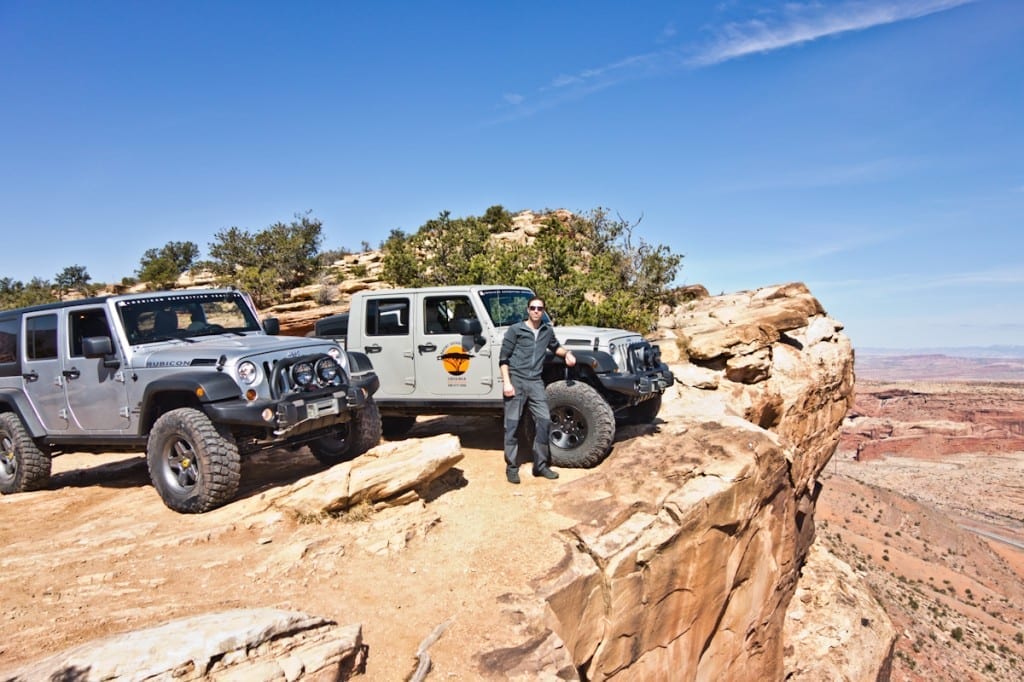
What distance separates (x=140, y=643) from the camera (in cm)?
320

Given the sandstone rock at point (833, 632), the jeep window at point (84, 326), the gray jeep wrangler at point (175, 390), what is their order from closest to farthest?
the gray jeep wrangler at point (175, 390) → the jeep window at point (84, 326) → the sandstone rock at point (833, 632)

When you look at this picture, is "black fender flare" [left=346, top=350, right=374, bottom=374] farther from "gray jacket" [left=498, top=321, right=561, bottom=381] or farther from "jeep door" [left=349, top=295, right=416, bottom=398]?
"gray jacket" [left=498, top=321, right=561, bottom=381]

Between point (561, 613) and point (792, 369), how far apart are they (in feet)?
33.1

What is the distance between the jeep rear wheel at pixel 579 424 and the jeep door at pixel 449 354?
944 millimetres

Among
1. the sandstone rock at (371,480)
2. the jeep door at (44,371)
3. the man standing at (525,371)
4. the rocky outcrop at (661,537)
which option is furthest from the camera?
the man standing at (525,371)

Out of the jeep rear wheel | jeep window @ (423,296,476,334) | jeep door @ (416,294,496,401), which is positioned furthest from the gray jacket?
jeep window @ (423,296,476,334)

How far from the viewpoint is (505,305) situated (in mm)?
8445

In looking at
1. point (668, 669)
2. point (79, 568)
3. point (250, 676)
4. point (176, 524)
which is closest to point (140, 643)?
point (250, 676)

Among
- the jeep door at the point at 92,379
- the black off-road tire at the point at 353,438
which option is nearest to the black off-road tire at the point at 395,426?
the black off-road tire at the point at 353,438

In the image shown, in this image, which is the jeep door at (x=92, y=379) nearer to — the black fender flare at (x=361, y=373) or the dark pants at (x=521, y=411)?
the black fender flare at (x=361, y=373)

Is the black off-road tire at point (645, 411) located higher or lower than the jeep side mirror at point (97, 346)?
lower

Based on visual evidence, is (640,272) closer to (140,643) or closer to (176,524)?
(176,524)

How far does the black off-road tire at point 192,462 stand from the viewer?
5770 mm

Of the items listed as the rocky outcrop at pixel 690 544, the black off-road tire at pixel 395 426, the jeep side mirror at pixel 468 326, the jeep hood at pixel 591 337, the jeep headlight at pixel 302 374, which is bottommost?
the rocky outcrop at pixel 690 544
